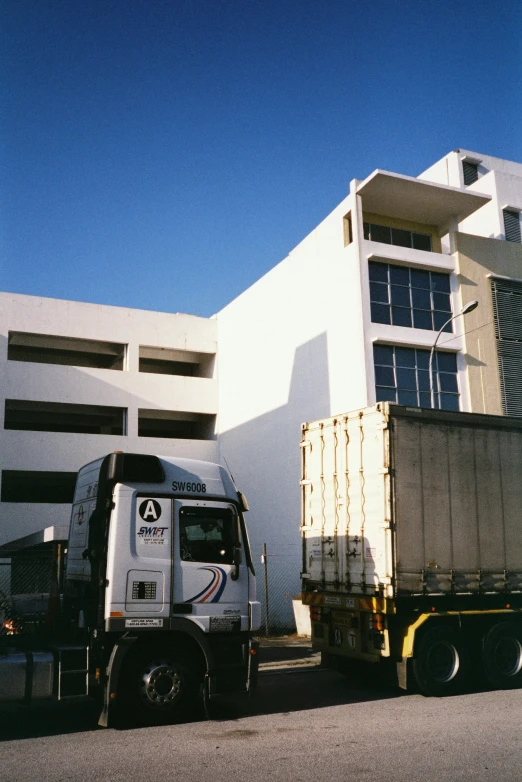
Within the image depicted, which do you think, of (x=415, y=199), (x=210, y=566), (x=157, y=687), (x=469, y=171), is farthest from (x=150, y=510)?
(x=469, y=171)

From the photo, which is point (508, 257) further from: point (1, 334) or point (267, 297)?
point (1, 334)

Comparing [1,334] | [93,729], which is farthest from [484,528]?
[1,334]

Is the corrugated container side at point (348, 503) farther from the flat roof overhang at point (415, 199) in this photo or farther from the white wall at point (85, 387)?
the white wall at point (85, 387)

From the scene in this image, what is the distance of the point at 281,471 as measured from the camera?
26.6 metres

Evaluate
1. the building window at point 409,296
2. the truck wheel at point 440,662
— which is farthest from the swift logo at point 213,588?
the building window at point 409,296

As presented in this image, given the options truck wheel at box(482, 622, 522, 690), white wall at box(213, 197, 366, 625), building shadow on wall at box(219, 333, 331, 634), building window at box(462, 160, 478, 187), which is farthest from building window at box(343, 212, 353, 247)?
truck wheel at box(482, 622, 522, 690)

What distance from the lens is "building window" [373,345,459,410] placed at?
76.8ft

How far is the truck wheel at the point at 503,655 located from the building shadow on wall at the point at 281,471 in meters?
11.8

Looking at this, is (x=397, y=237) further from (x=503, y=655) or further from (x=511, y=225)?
(x=503, y=655)

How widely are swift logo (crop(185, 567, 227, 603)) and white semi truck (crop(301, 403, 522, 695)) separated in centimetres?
240

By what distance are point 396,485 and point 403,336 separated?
14666mm

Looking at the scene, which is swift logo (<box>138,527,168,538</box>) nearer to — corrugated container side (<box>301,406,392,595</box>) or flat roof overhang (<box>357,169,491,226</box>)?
corrugated container side (<box>301,406,392,595</box>)

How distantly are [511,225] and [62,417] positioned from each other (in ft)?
69.7

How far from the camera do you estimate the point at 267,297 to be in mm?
29422
